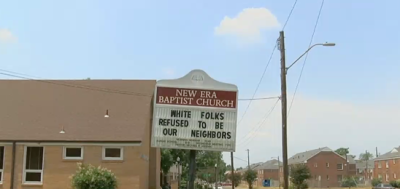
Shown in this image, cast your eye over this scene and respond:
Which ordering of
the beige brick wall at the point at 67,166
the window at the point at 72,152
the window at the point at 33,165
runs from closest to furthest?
the beige brick wall at the point at 67,166 < the window at the point at 72,152 < the window at the point at 33,165

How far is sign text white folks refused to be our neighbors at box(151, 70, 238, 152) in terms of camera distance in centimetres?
1232

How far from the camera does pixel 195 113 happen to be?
12.4 m

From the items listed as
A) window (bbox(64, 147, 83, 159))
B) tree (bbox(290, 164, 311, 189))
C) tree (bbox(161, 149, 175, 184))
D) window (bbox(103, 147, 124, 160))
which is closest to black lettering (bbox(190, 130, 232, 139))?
window (bbox(103, 147, 124, 160))

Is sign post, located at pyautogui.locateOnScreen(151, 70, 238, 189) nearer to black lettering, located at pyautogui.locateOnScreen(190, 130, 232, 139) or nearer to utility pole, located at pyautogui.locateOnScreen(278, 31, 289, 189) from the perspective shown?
black lettering, located at pyautogui.locateOnScreen(190, 130, 232, 139)

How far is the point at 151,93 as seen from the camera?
26.8 meters

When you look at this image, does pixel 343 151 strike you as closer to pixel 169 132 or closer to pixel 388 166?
pixel 388 166

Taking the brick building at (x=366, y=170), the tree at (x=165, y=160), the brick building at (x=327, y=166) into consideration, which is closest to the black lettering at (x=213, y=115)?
the tree at (x=165, y=160)

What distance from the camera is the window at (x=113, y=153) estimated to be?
22.9m

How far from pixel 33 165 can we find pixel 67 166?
73.1 inches

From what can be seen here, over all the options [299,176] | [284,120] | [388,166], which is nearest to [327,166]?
[388,166]

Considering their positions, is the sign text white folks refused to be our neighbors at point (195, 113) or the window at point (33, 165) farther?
the window at point (33, 165)

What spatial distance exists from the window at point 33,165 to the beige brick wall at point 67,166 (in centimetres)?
27

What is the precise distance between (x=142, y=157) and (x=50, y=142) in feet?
14.7

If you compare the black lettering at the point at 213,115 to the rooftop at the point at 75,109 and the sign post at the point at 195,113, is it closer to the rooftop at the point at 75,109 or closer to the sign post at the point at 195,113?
the sign post at the point at 195,113
